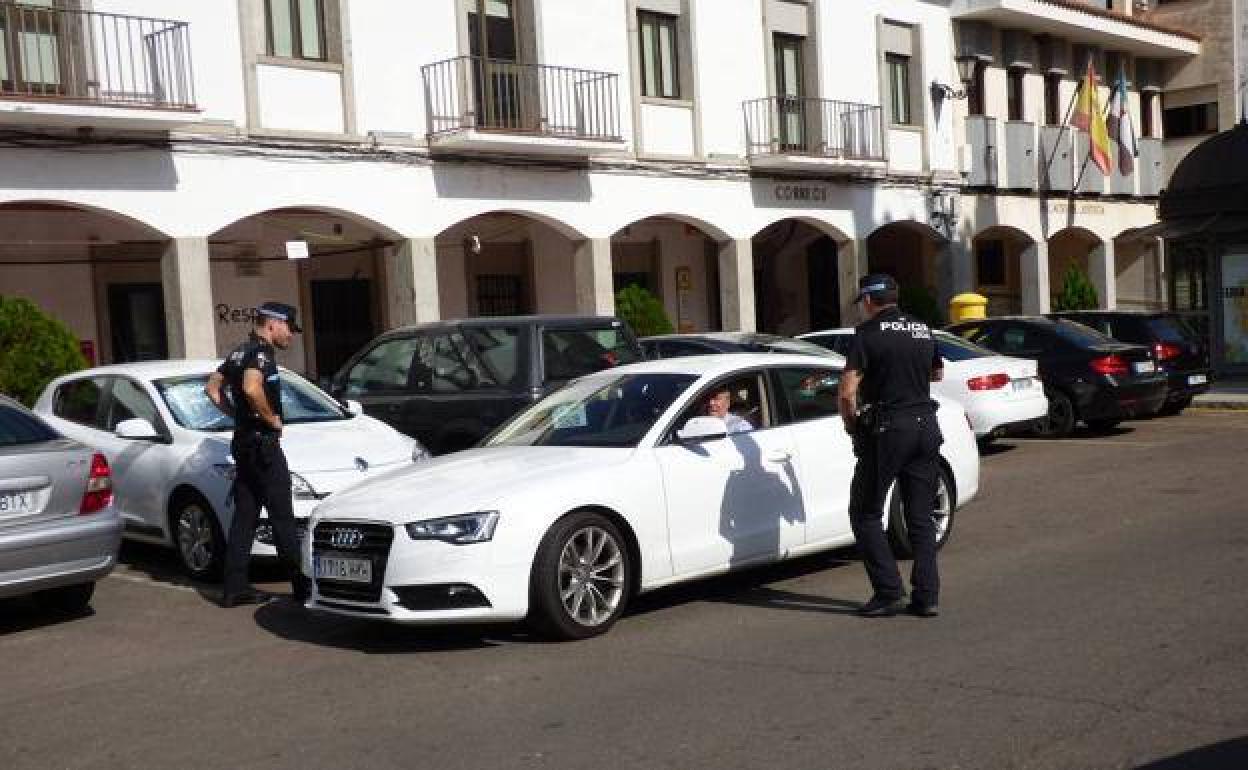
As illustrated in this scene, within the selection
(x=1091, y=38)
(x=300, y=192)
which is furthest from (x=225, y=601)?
(x=1091, y=38)

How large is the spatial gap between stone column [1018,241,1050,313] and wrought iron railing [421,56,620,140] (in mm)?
12398

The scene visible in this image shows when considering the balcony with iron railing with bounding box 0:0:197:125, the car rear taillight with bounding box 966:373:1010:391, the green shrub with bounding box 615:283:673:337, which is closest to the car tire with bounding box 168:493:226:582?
the balcony with iron railing with bounding box 0:0:197:125

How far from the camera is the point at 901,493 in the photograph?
7.52 metres

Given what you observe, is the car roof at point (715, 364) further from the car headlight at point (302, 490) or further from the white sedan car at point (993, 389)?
the white sedan car at point (993, 389)

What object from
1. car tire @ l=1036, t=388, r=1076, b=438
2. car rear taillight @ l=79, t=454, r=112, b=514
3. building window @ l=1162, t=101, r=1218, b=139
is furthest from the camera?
building window @ l=1162, t=101, r=1218, b=139

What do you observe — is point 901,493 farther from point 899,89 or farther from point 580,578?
point 899,89

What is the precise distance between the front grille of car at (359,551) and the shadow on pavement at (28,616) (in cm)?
236

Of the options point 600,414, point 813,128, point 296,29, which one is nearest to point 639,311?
point 813,128

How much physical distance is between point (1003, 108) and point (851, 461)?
21.8m

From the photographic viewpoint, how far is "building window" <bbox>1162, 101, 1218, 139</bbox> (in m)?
33.6

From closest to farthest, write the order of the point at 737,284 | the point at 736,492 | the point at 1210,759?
1. the point at 1210,759
2. the point at 736,492
3. the point at 737,284

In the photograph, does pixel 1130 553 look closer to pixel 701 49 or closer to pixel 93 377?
pixel 93 377

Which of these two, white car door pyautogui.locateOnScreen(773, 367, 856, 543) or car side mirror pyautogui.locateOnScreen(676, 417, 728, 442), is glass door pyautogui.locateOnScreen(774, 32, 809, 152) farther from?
car side mirror pyautogui.locateOnScreen(676, 417, 728, 442)

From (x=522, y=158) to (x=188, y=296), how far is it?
533cm
